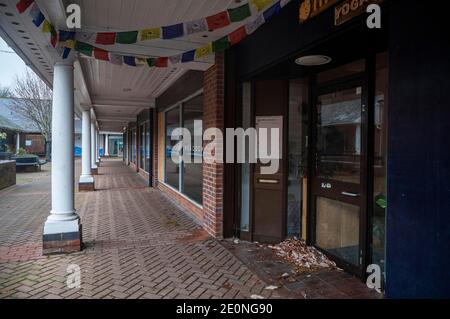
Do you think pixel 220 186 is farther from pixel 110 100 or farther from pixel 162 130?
pixel 110 100

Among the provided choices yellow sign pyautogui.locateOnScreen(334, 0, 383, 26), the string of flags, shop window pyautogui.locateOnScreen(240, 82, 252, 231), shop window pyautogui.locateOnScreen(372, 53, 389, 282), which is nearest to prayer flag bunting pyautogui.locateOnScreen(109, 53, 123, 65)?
the string of flags

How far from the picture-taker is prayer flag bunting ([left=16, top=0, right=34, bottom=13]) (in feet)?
8.56

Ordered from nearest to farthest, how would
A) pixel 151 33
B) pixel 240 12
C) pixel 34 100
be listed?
pixel 240 12 < pixel 151 33 < pixel 34 100

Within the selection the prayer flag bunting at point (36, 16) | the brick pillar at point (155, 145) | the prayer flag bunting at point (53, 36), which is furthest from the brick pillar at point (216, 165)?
the brick pillar at point (155, 145)

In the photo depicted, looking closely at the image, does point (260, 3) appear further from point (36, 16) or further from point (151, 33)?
point (36, 16)

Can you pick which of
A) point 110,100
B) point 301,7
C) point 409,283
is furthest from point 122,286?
point 110,100

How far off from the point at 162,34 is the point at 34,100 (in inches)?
898

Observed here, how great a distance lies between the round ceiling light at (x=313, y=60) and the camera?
131 inches

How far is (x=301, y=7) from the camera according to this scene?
9.87 ft

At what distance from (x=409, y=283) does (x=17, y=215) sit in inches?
257

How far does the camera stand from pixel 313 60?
3451 millimetres

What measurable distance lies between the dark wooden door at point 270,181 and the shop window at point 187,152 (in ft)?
5.11

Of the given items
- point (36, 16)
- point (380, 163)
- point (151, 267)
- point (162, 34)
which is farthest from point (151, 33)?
point (380, 163)

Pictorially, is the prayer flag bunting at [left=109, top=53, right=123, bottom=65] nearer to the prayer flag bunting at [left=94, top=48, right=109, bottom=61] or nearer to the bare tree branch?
the prayer flag bunting at [left=94, top=48, right=109, bottom=61]
